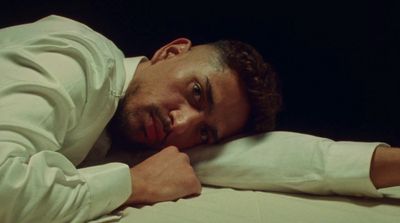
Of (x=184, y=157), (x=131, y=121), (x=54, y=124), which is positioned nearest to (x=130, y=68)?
(x=131, y=121)

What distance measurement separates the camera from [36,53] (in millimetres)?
972

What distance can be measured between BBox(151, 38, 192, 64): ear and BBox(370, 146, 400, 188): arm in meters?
0.56

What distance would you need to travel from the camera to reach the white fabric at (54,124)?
0.82 meters

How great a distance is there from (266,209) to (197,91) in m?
0.33

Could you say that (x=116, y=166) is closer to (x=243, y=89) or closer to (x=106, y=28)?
(x=243, y=89)

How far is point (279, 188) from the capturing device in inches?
44.4

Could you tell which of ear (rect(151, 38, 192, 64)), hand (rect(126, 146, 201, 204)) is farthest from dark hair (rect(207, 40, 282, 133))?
hand (rect(126, 146, 201, 204))

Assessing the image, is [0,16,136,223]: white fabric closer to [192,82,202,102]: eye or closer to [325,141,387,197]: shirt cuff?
[192,82,202,102]: eye

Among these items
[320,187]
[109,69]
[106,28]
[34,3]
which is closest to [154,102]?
[109,69]

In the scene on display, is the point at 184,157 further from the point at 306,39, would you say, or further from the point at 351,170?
the point at 306,39

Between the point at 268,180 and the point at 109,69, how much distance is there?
0.40 meters

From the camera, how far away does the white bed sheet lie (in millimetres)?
950

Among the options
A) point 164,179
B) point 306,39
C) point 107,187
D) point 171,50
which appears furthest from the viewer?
point 306,39

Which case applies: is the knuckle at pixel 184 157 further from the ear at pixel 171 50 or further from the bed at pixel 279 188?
the ear at pixel 171 50
